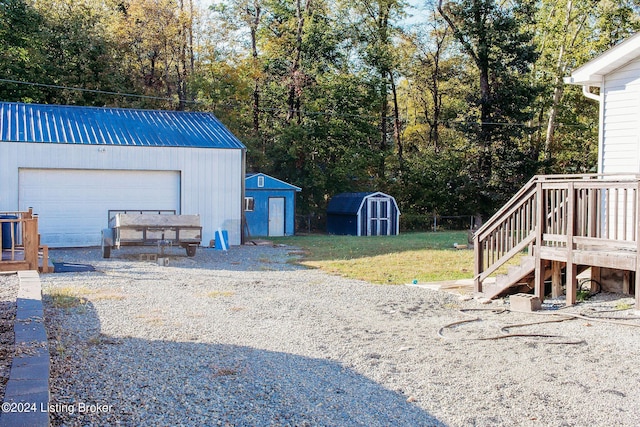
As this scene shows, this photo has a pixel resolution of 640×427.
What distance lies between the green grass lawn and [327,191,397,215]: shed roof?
6549 mm

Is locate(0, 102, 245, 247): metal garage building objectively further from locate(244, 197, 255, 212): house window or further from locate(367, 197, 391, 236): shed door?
locate(367, 197, 391, 236): shed door

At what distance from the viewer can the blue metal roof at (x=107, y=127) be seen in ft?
63.6

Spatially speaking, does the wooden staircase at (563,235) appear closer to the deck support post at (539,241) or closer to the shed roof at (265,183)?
the deck support post at (539,241)

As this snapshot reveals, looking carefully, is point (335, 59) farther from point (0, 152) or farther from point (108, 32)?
point (0, 152)

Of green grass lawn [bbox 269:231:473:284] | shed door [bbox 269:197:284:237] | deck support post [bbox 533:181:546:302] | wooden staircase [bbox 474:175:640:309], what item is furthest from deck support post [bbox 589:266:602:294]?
shed door [bbox 269:197:284:237]

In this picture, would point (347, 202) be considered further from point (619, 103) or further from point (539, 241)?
point (539, 241)

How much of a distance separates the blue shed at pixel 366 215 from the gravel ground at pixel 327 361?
18257 mm

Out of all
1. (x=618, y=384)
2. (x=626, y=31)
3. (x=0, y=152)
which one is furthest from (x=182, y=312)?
(x=626, y=31)

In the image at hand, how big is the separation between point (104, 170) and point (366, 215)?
12.7 metres

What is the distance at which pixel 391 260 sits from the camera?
16.5m

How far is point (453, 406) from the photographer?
492 centimetres

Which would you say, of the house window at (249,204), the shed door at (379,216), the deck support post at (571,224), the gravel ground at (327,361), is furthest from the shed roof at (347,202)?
the deck support post at (571,224)

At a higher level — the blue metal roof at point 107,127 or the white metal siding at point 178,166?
the blue metal roof at point 107,127

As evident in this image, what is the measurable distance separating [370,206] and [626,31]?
54.8 ft
